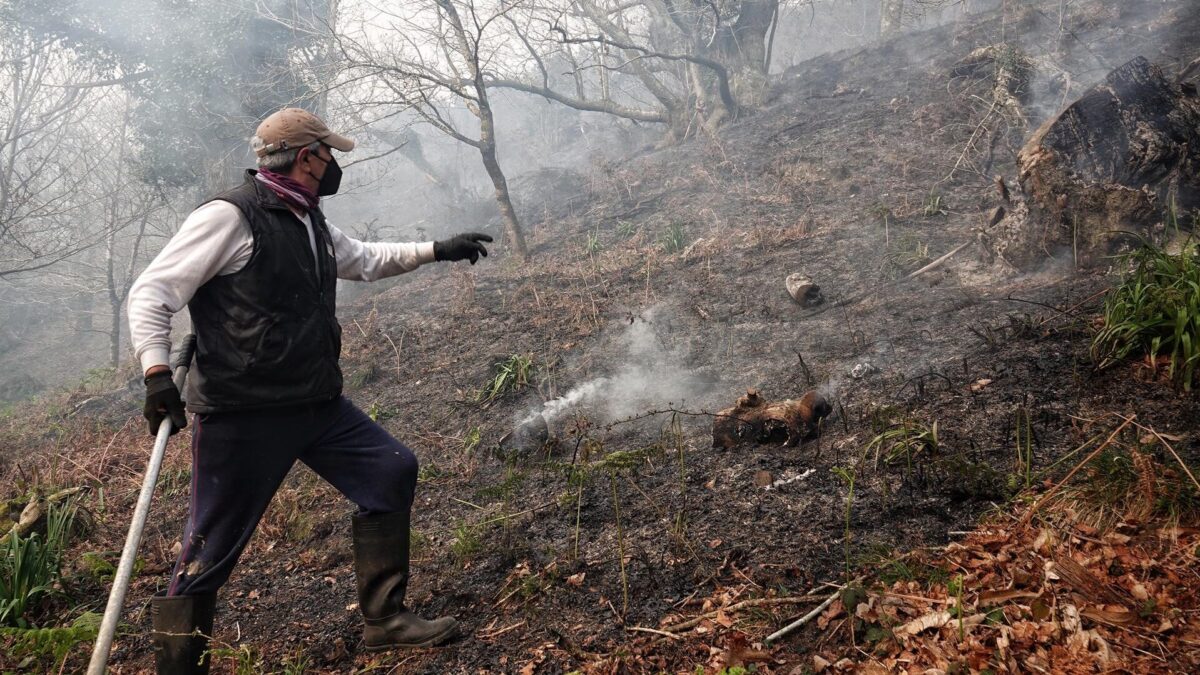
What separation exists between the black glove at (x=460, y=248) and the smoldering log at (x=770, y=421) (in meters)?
1.83

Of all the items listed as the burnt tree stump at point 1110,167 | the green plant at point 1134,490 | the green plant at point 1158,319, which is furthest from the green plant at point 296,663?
the burnt tree stump at point 1110,167

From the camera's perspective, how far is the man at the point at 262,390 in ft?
7.64

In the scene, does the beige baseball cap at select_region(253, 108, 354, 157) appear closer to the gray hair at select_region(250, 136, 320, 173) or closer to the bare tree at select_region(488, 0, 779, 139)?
the gray hair at select_region(250, 136, 320, 173)

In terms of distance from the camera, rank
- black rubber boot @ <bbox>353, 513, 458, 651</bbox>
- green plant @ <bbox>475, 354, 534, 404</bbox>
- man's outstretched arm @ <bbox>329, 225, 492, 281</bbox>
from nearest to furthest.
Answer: black rubber boot @ <bbox>353, 513, 458, 651</bbox>
man's outstretched arm @ <bbox>329, 225, 492, 281</bbox>
green plant @ <bbox>475, 354, 534, 404</bbox>

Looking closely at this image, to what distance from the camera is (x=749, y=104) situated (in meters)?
16.0

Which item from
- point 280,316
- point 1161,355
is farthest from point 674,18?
point 280,316

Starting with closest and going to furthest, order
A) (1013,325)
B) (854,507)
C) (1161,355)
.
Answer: (854,507) → (1161,355) → (1013,325)

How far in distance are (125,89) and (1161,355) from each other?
17.5 meters

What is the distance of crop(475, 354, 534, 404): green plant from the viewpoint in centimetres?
636

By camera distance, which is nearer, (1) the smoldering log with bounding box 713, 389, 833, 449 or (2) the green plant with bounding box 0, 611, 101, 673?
(2) the green plant with bounding box 0, 611, 101, 673

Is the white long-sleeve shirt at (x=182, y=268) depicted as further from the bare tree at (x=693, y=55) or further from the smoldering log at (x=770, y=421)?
the bare tree at (x=693, y=55)

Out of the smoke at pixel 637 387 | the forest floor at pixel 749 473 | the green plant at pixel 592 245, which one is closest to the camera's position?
the forest floor at pixel 749 473

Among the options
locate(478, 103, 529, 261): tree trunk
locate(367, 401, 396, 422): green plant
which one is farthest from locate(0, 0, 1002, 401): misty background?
locate(367, 401, 396, 422): green plant

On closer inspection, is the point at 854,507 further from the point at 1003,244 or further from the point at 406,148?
the point at 406,148
